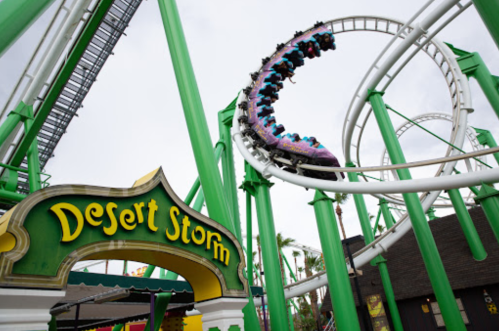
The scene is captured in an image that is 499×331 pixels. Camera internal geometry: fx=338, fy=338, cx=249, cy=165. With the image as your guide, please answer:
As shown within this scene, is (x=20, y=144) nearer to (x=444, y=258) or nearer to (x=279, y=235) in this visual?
(x=444, y=258)

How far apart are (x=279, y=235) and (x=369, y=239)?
18.9 meters

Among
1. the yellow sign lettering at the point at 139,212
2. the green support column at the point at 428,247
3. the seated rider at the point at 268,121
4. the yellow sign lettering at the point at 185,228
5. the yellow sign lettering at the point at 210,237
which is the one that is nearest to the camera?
the yellow sign lettering at the point at 139,212

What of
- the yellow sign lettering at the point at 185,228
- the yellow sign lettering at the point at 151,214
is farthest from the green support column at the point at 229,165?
the yellow sign lettering at the point at 151,214

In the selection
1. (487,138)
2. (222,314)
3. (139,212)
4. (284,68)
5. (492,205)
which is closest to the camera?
(139,212)

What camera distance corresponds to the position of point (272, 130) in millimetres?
9594

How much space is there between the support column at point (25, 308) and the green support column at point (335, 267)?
5267mm

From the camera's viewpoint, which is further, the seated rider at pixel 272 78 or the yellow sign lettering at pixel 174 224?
the seated rider at pixel 272 78

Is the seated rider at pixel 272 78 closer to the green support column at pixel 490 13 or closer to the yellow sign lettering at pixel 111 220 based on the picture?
the yellow sign lettering at pixel 111 220

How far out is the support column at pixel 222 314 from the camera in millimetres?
3807

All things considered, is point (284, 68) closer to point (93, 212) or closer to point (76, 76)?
point (76, 76)

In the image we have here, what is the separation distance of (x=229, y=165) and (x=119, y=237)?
19.5 ft

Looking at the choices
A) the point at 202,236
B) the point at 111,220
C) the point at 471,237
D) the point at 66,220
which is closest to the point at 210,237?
the point at 202,236

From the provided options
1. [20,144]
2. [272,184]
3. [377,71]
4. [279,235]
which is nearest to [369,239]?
[272,184]

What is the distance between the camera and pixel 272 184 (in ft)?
30.4
